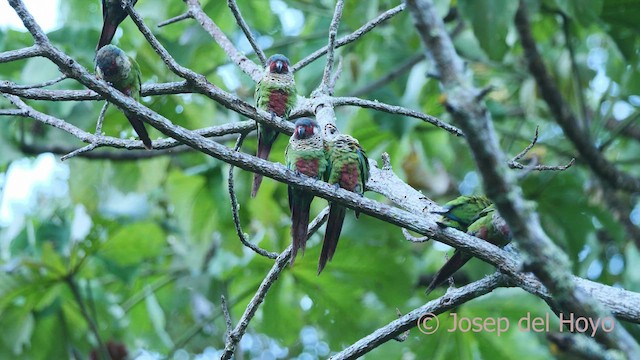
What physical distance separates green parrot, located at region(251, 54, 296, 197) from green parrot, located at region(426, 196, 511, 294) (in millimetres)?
1073

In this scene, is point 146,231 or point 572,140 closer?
point 572,140

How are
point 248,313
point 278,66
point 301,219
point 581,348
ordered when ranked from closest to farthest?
point 581,348, point 248,313, point 301,219, point 278,66

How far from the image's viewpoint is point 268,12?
7730 millimetres

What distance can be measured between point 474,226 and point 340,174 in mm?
634

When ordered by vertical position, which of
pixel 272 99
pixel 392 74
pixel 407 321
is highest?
pixel 392 74

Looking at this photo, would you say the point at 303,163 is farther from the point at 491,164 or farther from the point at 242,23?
the point at 491,164

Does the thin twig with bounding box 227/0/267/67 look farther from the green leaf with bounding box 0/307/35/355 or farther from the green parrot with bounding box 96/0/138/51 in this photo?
the green leaf with bounding box 0/307/35/355

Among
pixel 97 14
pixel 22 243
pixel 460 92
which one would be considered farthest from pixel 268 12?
pixel 460 92

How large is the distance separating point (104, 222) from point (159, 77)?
1.30 metres

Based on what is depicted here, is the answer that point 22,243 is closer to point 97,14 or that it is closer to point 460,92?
point 97,14

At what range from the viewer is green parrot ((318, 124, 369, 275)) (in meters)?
3.36

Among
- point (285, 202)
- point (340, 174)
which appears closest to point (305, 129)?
point (340, 174)

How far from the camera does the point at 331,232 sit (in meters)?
3.39

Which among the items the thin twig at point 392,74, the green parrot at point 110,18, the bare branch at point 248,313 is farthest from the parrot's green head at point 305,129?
the thin twig at point 392,74
